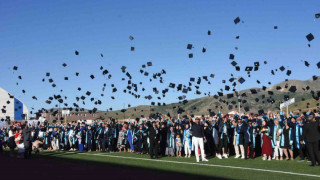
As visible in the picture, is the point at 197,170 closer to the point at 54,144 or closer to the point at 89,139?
the point at 89,139

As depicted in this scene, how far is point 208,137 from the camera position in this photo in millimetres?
21547

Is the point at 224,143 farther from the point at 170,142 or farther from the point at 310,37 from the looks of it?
the point at 310,37

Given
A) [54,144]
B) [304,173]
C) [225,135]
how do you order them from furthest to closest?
[54,144], [225,135], [304,173]

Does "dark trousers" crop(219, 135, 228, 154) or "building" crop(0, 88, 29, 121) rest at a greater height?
"building" crop(0, 88, 29, 121)

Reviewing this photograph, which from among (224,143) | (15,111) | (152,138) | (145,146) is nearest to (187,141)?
(152,138)

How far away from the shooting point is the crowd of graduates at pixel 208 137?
18.1 m

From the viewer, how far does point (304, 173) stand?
42.8ft

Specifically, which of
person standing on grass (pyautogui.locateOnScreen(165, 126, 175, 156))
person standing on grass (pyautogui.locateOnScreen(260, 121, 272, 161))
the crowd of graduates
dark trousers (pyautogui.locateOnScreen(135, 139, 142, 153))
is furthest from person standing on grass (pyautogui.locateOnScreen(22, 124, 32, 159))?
person standing on grass (pyautogui.locateOnScreen(260, 121, 272, 161))

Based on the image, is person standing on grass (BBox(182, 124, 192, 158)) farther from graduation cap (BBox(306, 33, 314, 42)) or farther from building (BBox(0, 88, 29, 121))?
building (BBox(0, 88, 29, 121))

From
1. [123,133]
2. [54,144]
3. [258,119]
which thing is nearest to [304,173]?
[258,119]

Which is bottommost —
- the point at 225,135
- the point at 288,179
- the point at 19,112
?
the point at 288,179

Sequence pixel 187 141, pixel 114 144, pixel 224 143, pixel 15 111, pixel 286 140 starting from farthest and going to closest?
pixel 15 111 → pixel 114 144 → pixel 187 141 → pixel 224 143 → pixel 286 140

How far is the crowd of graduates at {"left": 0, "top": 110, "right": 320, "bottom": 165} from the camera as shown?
1806 cm

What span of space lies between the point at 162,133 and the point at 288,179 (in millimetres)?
11642
